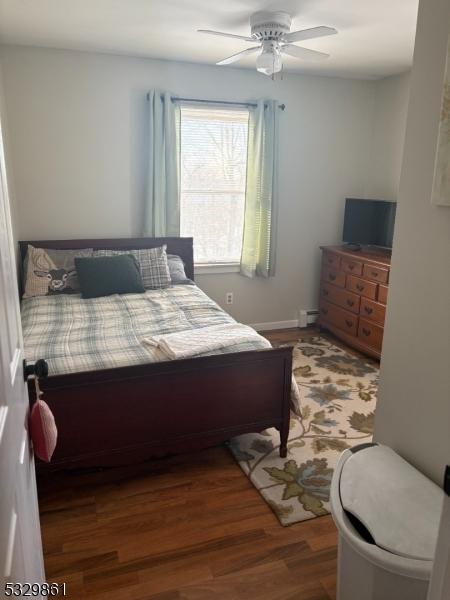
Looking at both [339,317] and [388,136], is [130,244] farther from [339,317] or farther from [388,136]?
[388,136]

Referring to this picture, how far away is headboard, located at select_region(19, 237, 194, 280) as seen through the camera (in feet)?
12.4

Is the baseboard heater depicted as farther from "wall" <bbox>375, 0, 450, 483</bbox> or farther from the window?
"wall" <bbox>375, 0, 450, 483</bbox>

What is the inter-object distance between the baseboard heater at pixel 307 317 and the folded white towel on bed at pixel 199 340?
7.32 ft

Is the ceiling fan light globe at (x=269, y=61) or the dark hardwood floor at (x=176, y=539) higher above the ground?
the ceiling fan light globe at (x=269, y=61)

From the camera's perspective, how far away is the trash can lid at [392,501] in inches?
50.0

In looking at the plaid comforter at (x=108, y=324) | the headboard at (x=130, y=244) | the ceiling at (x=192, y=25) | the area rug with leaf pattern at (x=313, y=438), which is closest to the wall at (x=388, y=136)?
the ceiling at (x=192, y=25)

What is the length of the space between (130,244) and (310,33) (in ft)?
7.12

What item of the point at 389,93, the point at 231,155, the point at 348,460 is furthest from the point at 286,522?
the point at 389,93

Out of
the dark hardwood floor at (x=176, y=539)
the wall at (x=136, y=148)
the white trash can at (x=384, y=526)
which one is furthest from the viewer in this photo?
the wall at (x=136, y=148)

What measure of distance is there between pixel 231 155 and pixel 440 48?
3.02 m

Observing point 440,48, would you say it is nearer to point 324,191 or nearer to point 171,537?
point 171,537

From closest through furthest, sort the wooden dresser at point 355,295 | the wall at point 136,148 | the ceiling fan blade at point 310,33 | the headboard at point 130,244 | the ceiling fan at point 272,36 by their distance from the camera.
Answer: the ceiling fan blade at point 310,33
the ceiling fan at point 272,36
the wall at point 136,148
the headboard at point 130,244
the wooden dresser at point 355,295

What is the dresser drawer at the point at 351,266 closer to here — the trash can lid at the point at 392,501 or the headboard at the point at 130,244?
the headboard at the point at 130,244

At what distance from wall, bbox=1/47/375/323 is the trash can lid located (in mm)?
3077
